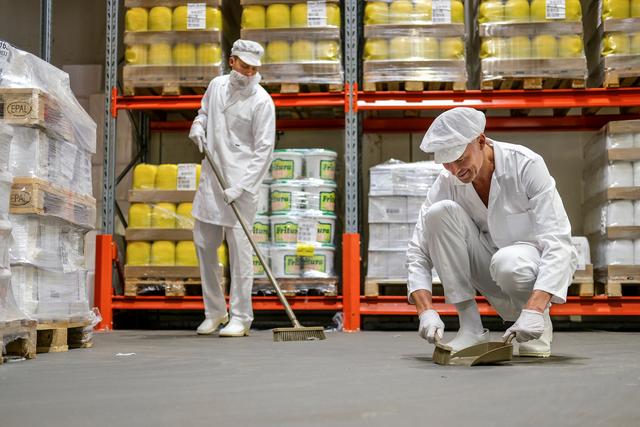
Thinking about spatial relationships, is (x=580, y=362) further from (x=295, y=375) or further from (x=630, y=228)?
(x=630, y=228)

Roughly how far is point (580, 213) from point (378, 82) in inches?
116

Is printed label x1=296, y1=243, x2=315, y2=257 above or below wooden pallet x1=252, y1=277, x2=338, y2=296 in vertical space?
above

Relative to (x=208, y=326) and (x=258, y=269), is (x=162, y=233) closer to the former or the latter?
(x=258, y=269)

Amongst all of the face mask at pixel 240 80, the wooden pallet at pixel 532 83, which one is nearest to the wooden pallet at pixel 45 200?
the face mask at pixel 240 80

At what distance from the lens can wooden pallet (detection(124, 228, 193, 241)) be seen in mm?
7996

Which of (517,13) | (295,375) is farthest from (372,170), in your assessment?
(295,375)

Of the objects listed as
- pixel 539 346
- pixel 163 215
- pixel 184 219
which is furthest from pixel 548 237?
pixel 163 215

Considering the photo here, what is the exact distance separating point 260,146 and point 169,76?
6.16 feet

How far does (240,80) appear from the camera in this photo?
6.74 metres

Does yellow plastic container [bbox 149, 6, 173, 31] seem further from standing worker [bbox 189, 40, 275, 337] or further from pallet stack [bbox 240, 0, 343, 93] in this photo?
standing worker [bbox 189, 40, 275, 337]

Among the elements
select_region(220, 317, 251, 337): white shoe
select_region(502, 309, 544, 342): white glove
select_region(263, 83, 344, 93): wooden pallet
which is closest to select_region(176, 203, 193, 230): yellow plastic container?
select_region(263, 83, 344, 93): wooden pallet

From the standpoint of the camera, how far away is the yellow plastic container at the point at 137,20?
8.15 m

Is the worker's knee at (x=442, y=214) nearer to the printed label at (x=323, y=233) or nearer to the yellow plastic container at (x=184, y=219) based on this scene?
the printed label at (x=323, y=233)

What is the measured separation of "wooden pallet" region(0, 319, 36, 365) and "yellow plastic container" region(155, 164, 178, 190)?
12.1 ft
